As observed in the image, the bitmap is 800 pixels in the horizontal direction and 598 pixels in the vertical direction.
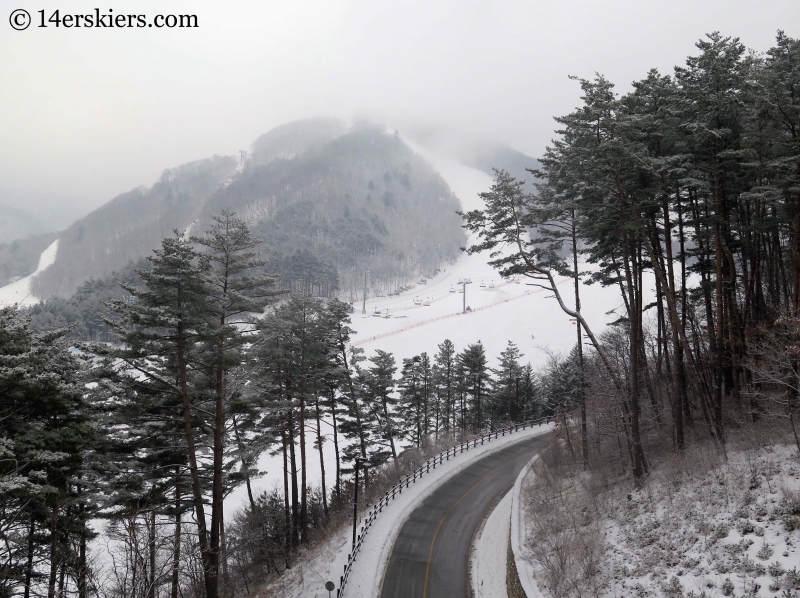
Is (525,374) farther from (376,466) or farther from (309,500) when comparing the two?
(309,500)

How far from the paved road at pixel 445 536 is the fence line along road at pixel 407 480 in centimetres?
158

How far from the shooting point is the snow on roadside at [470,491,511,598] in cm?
1591

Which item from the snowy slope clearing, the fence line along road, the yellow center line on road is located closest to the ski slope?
the snowy slope clearing

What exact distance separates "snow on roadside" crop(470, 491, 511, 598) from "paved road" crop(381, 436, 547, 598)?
0.38 m

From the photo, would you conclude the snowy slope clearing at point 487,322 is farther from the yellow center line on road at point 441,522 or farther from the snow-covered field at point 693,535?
the snow-covered field at point 693,535

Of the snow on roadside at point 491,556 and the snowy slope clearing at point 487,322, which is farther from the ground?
the snowy slope clearing at point 487,322

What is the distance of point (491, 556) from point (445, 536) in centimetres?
264

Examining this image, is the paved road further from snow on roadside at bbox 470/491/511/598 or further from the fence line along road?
the fence line along road

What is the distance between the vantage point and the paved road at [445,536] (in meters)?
16.4

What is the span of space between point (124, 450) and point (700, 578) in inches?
701

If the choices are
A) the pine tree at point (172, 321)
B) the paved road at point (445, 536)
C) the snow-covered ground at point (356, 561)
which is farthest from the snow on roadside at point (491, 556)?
the pine tree at point (172, 321)

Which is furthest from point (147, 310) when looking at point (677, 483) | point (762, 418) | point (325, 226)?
point (325, 226)

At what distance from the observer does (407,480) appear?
26.2m

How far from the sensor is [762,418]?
15570 mm
